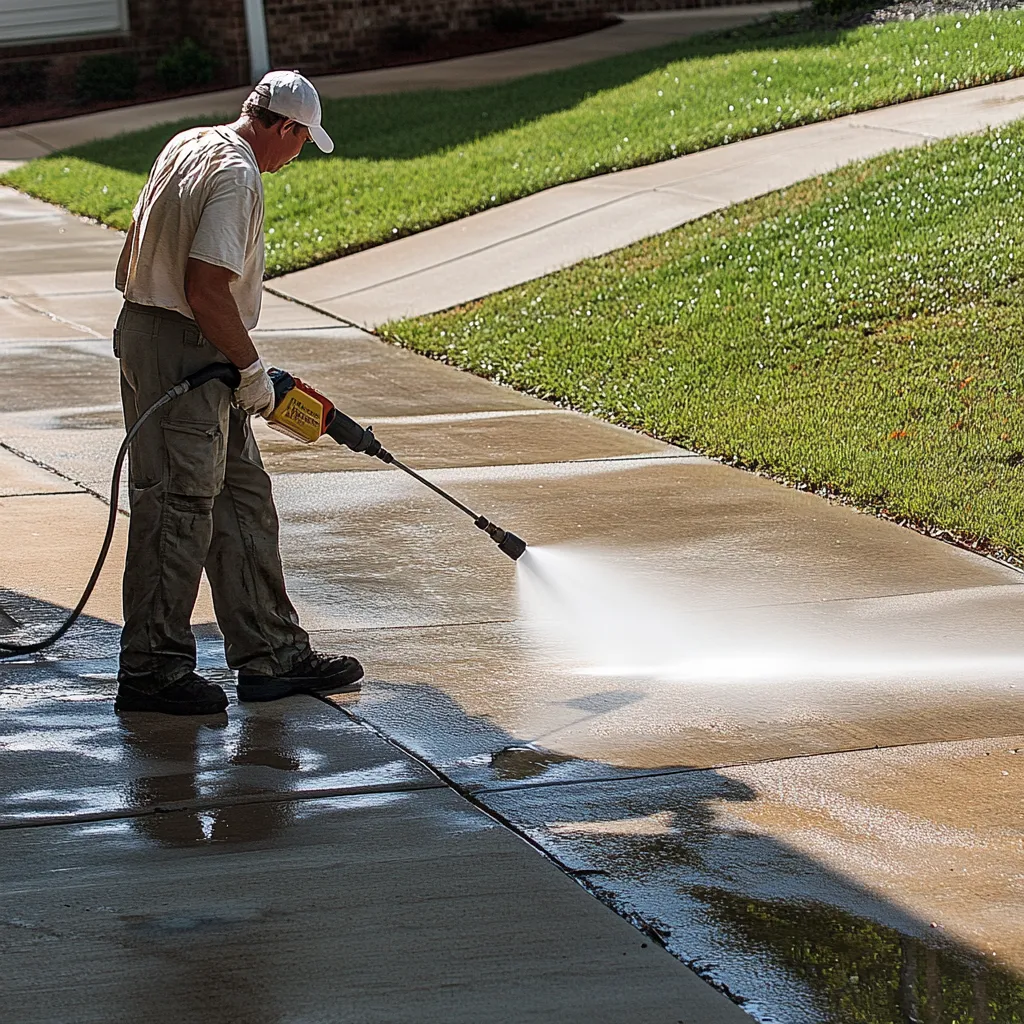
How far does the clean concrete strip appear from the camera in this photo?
12.3m

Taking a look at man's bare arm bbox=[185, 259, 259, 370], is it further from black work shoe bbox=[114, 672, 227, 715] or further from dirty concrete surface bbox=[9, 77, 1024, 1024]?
dirty concrete surface bbox=[9, 77, 1024, 1024]

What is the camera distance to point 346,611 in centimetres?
625

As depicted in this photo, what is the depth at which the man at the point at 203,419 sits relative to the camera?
185 inches

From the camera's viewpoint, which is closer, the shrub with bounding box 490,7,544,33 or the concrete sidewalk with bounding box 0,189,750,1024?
the concrete sidewalk with bounding box 0,189,750,1024

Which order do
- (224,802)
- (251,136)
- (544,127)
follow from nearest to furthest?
(224,802) → (251,136) → (544,127)

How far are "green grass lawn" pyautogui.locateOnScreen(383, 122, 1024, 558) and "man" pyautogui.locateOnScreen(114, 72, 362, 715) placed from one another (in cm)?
340

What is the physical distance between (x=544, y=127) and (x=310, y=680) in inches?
446

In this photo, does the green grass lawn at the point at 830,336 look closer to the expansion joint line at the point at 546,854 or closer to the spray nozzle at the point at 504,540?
the spray nozzle at the point at 504,540

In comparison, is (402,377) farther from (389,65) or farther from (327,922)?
(389,65)

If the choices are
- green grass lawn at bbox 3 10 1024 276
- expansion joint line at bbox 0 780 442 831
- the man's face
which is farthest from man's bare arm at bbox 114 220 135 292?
green grass lawn at bbox 3 10 1024 276

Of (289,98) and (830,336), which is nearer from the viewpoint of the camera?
(289,98)

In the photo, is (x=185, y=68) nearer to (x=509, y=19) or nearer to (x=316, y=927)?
(x=509, y=19)

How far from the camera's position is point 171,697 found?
5102 mm

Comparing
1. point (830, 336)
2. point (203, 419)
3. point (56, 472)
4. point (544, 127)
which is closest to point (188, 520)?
point (203, 419)
